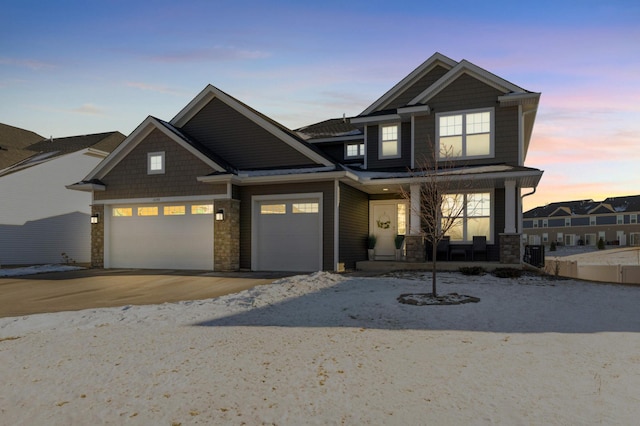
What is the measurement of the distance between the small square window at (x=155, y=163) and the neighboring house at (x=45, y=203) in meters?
9.13

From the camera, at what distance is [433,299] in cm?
960

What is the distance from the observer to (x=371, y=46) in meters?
15.6

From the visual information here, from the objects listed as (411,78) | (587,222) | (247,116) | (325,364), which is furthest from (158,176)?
(587,222)

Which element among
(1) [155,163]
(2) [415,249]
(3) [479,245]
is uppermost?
(1) [155,163]

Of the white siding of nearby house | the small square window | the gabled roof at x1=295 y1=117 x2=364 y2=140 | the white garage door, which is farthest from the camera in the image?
the white siding of nearby house

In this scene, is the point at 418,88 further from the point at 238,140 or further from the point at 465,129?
the point at 238,140

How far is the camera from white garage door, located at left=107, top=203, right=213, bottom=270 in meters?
16.6

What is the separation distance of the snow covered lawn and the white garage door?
24.5 ft

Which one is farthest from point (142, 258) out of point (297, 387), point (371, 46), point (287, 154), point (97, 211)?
point (297, 387)

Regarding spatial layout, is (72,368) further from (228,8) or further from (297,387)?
(228,8)

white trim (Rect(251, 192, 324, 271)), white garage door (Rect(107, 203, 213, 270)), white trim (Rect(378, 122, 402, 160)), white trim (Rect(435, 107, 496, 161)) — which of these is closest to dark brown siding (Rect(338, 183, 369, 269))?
white trim (Rect(251, 192, 324, 271))

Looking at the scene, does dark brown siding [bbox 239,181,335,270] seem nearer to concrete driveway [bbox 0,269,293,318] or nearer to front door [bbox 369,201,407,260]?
concrete driveway [bbox 0,269,293,318]

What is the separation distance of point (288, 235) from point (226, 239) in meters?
2.23

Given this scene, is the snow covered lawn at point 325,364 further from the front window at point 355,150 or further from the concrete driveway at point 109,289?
the front window at point 355,150
